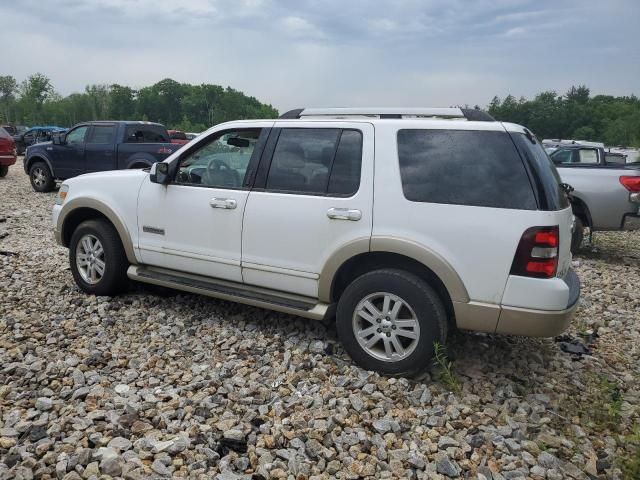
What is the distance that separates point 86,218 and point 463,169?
3.82m

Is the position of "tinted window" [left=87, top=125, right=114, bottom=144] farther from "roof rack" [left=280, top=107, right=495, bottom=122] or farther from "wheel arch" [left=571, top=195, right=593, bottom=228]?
"wheel arch" [left=571, top=195, right=593, bottom=228]

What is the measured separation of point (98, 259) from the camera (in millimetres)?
5043

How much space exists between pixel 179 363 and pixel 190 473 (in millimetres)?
1307

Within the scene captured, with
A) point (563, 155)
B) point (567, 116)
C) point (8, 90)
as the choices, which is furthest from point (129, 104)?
point (563, 155)

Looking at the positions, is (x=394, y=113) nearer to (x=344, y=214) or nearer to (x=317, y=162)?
(x=317, y=162)

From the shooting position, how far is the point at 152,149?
1170cm

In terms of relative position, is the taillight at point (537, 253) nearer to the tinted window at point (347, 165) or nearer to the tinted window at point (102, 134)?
the tinted window at point (347, 165)

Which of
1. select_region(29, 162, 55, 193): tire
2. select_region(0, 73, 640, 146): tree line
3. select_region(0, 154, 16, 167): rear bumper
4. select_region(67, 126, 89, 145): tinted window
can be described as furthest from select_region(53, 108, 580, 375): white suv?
select_region(0, 73, 640, 146): tree line

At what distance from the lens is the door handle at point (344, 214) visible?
3.66 metres

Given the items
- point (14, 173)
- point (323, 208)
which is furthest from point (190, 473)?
point (14, 173)

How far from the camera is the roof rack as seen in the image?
369 cm

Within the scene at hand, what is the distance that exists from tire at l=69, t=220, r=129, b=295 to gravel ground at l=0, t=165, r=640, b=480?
0.17 metres

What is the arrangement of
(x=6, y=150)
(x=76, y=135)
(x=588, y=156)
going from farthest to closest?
(x=6, y=150) → (x=76, y=135) → (x=588, y=156)

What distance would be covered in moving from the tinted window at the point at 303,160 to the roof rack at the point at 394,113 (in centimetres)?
18
